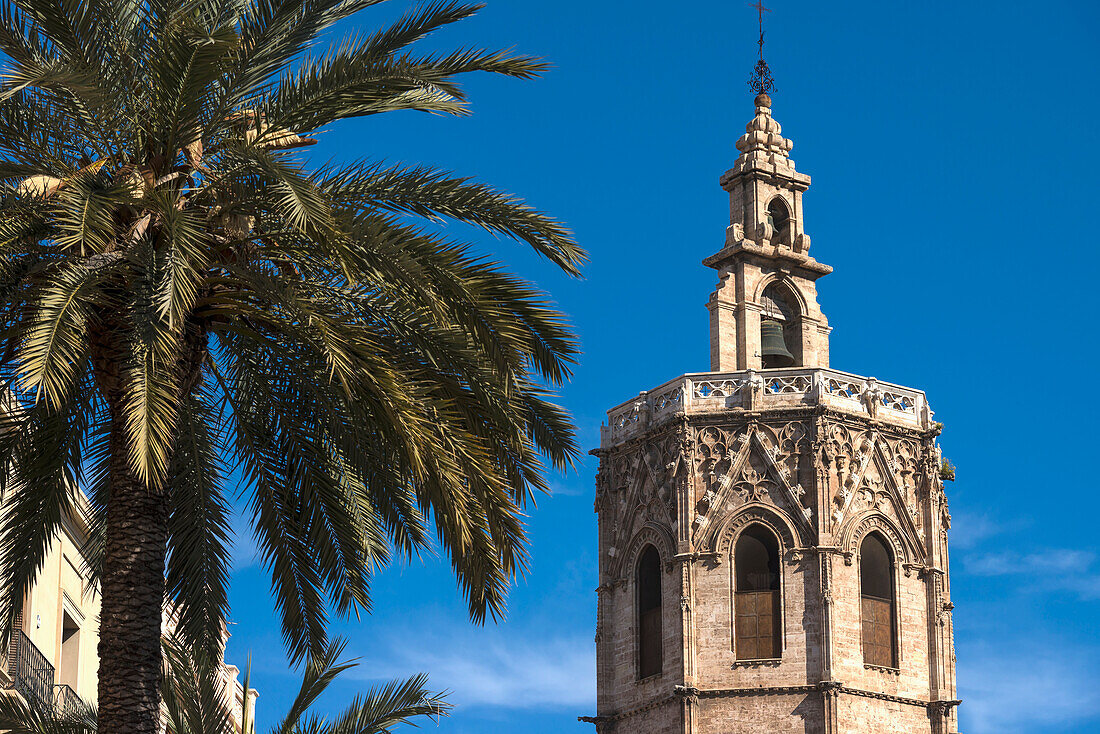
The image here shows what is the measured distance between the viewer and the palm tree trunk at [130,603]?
1742 centimetres

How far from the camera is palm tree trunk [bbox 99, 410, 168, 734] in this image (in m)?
17.4

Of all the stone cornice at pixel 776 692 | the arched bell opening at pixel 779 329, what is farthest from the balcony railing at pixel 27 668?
the arched bell opening at pixel 779 329

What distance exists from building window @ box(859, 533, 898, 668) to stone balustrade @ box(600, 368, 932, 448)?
306 centimetres

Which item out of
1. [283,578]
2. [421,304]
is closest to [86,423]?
[283,578]

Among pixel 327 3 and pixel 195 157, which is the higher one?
pixel 327 3

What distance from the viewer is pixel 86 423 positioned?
19.3 meters

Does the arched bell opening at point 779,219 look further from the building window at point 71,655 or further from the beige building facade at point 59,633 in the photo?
the building window at point 71,655

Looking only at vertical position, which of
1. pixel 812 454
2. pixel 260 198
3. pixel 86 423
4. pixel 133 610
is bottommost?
pixel 133 610

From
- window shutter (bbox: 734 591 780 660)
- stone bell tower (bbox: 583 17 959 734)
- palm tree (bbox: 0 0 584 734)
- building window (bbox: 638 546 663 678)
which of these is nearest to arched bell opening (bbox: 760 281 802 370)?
stone bell tower (bbox: 583 17 959 734)

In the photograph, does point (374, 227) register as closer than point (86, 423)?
Yes

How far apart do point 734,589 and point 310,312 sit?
30.7 m

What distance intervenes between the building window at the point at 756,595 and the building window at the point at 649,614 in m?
2.12

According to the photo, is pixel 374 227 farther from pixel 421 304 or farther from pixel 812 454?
pixel 812 454

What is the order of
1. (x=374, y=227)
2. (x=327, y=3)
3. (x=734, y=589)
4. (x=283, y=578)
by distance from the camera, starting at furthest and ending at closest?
(x=734, y=589) → (x=283, y=578) → (x=327, y=3) → (x=374, y=227)
